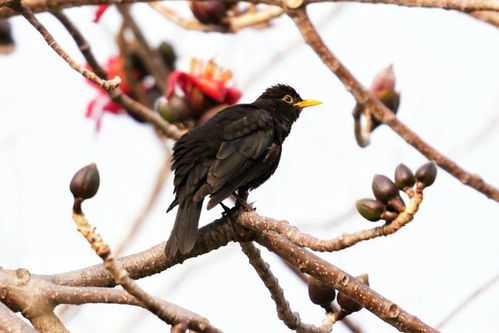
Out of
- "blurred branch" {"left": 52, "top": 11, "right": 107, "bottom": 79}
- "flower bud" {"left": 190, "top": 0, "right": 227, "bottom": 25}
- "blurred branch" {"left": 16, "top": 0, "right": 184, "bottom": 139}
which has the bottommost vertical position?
"blurred branch" {"left": 16, "top": 0, "right": 184, "bottom": 139}

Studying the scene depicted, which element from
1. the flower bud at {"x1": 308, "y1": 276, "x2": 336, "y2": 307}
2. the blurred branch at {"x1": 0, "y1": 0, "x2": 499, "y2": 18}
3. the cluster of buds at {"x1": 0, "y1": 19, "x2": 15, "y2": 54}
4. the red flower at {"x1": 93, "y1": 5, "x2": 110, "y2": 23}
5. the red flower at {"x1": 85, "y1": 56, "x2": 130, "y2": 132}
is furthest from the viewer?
the red flower at {"x1": 85, "y1": 56, "x2": 130, "y2": 132}

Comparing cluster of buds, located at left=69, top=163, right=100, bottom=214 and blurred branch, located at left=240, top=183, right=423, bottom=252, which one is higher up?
cluster of buds, located at left=69, top=163, right=100, bottom=214

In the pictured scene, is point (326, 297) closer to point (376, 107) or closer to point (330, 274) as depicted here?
point (330, 274)

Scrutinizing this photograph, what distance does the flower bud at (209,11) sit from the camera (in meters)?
5.46

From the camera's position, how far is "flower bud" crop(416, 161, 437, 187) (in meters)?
2.88

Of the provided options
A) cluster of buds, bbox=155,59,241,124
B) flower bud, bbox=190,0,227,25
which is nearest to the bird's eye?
cluster of buds, bbox=155,59,241,124

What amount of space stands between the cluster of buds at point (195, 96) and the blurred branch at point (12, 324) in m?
2.88

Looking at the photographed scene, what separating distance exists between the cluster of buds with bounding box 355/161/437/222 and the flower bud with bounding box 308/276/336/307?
0.64 meters

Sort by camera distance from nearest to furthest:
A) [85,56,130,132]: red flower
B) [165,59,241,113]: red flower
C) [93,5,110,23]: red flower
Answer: [93,5,110,23]: red flower
[165,59,241,113]: red flower
[85,56,130,132]: red flower

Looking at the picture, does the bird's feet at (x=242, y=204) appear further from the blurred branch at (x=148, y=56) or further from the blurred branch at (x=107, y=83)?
the blurred branch at (x=148, y=56)

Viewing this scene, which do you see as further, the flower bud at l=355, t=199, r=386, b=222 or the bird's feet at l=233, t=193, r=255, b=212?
the bird's feet at l=233, t=193, r=255, b=212

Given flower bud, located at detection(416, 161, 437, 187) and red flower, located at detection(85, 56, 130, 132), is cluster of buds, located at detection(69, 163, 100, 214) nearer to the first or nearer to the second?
flower bud, located at detection(416, 161, 437, 187)

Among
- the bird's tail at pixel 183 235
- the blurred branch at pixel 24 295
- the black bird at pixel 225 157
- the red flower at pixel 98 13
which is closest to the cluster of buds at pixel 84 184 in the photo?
the blurred branch at pixel 24 295

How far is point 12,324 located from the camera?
2.95 m
